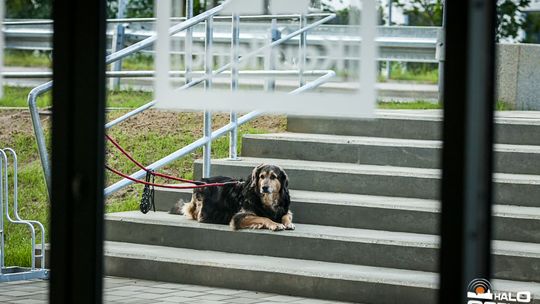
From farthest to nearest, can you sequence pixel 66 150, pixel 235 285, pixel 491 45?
1. pixel 235 285
2. pixel 66 150
3. pixel 491 45

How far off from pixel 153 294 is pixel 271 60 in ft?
5.91

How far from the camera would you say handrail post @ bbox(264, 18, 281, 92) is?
14.4 feet

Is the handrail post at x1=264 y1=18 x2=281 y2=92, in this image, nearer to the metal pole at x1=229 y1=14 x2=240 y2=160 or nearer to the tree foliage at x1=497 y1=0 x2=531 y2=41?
the metal pole at x1=229 y1=14 x2=240 y2=160

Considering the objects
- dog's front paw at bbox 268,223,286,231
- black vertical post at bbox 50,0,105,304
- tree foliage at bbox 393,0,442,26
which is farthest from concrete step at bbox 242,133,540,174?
tree foliage at bbox 393,0,442,26

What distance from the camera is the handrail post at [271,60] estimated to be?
4383mm

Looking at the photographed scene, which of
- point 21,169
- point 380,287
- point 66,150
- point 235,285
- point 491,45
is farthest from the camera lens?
point 21,169

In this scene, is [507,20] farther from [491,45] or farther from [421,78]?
[491,45]

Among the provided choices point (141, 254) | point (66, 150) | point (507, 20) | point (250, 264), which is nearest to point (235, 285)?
point (250, 264)

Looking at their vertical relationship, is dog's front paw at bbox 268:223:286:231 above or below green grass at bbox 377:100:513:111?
below

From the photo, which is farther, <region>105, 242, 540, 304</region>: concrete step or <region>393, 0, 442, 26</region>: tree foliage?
<region>393, 0, 442, 26</region>: tree foliage

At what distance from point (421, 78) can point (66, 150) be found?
447 inches

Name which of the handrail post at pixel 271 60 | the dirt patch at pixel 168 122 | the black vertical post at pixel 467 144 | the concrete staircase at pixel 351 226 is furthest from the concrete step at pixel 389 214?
the black vertical post at pixel 467 144

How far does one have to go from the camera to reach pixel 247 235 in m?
7.20

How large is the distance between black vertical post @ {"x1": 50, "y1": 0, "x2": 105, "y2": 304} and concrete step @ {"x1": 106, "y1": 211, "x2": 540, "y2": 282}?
3.56 meters
